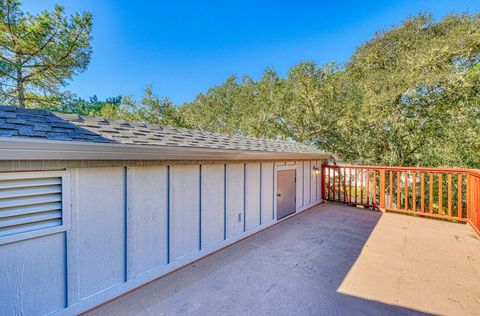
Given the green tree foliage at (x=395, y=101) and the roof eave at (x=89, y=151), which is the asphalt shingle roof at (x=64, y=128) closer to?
the roof eave at (x=89, y=151)

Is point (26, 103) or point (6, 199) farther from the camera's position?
point (26, 103)

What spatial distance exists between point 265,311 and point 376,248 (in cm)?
268

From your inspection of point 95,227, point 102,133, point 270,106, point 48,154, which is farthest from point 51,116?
point 270,106

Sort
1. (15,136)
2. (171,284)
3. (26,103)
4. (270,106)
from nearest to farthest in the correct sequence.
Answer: (15,136), (171,284), (26,103), (270,106)

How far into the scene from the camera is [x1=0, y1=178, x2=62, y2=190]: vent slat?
1918 millimetres

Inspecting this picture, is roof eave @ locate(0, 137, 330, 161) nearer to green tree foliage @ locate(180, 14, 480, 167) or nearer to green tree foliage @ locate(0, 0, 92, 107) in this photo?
green tree foliage @ locate(180, 14, 480, 167)

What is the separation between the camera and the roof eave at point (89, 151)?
1.76 meters

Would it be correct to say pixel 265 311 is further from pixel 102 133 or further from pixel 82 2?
pixel 82 2

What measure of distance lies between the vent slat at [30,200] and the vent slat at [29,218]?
118 millimetres

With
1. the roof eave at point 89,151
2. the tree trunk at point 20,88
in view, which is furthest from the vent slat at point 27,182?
the tree trunk at point 20,88

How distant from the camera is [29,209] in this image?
2.04 meters

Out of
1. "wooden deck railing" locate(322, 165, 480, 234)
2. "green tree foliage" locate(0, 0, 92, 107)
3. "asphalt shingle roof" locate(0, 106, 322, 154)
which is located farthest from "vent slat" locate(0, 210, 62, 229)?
"green tree foliage" locate(0, 0, 92, 107)

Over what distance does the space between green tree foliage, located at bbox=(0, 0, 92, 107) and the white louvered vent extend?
926cm

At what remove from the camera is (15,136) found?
1.75m
